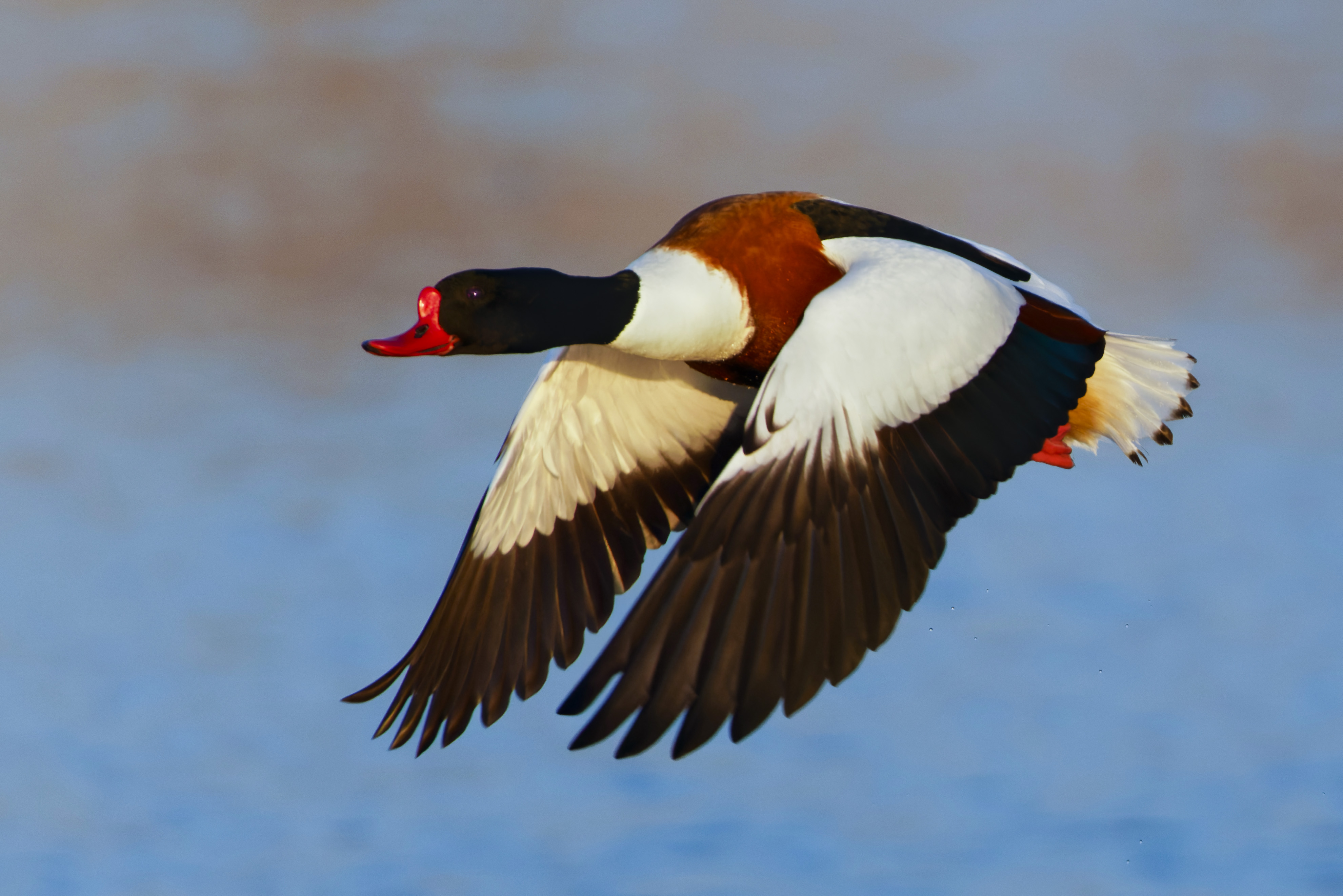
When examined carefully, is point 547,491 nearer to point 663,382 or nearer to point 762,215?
point 663,382

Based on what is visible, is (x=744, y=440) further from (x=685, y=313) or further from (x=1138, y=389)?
(x=1138, y=389)

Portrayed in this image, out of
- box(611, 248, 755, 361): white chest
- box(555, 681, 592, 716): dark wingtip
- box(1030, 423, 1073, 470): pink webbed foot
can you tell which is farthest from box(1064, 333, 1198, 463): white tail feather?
box(555, 681, 592, 716): dark wingtip

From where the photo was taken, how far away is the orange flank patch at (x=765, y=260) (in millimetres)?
3797

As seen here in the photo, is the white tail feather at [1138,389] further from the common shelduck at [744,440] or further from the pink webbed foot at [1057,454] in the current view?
the pink webbed foot at [1057,454]

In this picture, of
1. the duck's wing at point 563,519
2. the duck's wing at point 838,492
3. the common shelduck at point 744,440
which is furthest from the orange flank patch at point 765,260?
the duck's wing at point 563,519

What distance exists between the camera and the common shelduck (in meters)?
2.99

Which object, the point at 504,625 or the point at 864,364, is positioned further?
the point at 504,625

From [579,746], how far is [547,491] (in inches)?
62.3

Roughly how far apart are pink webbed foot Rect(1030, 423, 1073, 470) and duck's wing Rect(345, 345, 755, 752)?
88 cm

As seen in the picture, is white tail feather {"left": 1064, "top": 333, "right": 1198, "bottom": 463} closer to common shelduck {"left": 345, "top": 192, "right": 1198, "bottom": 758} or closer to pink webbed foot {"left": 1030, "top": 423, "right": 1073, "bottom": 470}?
common shelduck {"left": 345, "top": 192, "right": 1198, "bottom": 758}

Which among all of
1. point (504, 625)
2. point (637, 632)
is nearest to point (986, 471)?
point (637, 632)

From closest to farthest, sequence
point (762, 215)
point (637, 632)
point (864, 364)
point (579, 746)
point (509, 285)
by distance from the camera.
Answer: point (579, 746), point (637, 632), point (864, 364), point (509, 285), point (762, 215)

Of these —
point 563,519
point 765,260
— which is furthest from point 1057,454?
point 563,519

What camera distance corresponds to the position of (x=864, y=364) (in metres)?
3.28
